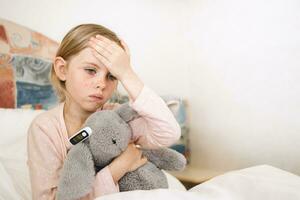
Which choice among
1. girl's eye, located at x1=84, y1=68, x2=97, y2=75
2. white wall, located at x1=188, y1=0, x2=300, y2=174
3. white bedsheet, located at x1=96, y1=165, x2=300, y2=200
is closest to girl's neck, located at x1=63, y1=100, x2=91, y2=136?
girl's eye, located at x1=84, y1=68, x2=97, y2=75

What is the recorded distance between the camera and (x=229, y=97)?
1594 millimetres

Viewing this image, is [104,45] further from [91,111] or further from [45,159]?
[45,159]

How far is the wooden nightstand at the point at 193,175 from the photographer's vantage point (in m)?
1.62

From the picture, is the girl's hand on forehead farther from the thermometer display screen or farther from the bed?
the bed

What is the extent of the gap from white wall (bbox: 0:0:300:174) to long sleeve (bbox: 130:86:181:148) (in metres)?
0.83

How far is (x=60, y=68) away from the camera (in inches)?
34.4

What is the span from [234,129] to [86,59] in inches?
40.2

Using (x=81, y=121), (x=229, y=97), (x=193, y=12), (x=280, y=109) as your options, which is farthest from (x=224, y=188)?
(x=193, y=12)

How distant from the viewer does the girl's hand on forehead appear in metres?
0.77

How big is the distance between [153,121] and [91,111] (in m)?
0.20

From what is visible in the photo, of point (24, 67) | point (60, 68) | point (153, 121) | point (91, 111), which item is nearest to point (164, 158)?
point (153, 121)

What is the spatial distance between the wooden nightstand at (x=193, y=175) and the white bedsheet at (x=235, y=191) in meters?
0.85

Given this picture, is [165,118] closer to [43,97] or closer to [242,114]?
[43,97]

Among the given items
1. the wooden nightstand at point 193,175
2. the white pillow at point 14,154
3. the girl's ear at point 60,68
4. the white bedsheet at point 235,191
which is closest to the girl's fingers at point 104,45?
the girl's ear at point 60,68
